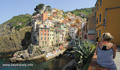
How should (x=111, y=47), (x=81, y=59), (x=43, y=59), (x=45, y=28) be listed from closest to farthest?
(x=111, y=47), (x=81, y=59), (x=43, y=59), (x=45, y=28)

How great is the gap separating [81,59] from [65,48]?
30.3m

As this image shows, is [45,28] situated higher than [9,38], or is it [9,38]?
[45,28]

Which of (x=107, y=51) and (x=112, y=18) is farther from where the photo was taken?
(x=112, y=18)

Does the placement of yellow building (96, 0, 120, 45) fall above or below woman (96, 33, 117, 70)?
above

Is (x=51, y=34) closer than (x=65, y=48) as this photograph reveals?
No

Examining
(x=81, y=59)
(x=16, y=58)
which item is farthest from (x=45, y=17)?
(x=81, y=59)

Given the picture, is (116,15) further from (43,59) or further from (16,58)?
(16,58)

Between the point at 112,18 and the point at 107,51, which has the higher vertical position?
the point at 112,18

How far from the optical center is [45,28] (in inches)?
1570

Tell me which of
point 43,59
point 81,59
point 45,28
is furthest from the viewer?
point 45,28

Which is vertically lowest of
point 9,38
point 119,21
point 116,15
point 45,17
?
point 9,38

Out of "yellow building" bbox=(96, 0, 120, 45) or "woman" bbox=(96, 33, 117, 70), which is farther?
"yellow building" bbox=(96, 0, 120, 45)

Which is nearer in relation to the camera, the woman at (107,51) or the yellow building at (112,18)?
the woman at (107,51)

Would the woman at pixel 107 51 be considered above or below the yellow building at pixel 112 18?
below
